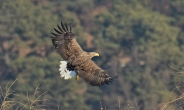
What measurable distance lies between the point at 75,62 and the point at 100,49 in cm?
2736

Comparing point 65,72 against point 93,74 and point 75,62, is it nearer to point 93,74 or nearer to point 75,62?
point 75,62

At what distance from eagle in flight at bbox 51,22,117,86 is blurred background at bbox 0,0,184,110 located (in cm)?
2185

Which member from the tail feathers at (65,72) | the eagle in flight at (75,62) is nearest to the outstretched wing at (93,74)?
the eagle in flight at (75,62)

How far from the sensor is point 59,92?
114ft

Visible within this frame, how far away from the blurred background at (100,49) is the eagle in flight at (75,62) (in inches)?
860

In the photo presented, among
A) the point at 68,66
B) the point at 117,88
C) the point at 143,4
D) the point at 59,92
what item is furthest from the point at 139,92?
the point at 68,66

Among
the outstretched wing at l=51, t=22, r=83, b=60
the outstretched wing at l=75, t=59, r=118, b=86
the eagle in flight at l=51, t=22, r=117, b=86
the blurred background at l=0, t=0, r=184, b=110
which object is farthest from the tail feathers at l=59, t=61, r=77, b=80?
the blurred background at l=0, t=0, r=184, b=110

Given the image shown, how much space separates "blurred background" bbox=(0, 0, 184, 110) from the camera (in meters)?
35.1

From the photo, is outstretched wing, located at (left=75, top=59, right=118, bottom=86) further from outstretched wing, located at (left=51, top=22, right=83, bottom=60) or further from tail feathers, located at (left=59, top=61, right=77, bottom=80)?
outstretched wing, located at (left=51, top=22, right=83, bottom=60)

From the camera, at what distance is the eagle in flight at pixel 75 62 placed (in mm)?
11078

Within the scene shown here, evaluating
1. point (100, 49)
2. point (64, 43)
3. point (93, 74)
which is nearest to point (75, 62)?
point (93, 74)

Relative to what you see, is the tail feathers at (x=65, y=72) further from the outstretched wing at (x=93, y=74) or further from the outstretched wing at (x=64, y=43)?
the outstretched wing at (x=93, y=74)

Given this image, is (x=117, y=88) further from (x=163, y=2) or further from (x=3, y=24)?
(x=163, y=2)

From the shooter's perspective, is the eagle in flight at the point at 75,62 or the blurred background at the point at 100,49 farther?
the blurred background at the point at 100,49
